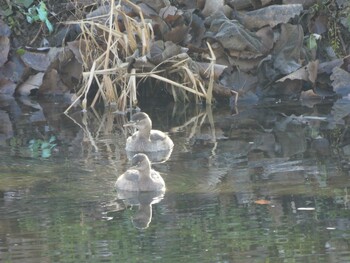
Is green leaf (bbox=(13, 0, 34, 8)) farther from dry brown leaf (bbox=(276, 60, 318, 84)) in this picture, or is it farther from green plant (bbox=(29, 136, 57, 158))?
green plant (bbox=(29, 136, 57, 158))

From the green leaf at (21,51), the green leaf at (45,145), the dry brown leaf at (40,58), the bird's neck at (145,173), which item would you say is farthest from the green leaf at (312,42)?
the bird's neck at (145,173)

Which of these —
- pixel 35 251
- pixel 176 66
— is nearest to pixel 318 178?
pixel 35 251

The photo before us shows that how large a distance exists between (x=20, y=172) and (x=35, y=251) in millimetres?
3569

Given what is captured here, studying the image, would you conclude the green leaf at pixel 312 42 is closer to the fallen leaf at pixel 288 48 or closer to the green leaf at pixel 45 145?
the fallen leaf at pixel 288 48

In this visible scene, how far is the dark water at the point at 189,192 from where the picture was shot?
876 centimetres

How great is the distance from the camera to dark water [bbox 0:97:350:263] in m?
8.76

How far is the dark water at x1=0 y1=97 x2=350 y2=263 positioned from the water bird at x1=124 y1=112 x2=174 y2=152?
21 cm

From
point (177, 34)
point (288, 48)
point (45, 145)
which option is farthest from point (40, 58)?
point (45, 145)

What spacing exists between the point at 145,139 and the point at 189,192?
10.6 feet

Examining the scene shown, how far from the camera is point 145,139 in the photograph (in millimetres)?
14094

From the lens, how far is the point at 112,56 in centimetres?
1759

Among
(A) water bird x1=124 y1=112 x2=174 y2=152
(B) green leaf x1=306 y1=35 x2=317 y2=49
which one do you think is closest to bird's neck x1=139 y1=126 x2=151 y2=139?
(A) water bird x1=124 y1=112 x2=174 y2=152

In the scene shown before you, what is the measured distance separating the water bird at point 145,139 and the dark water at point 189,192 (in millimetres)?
214

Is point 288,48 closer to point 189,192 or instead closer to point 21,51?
point 21,51
